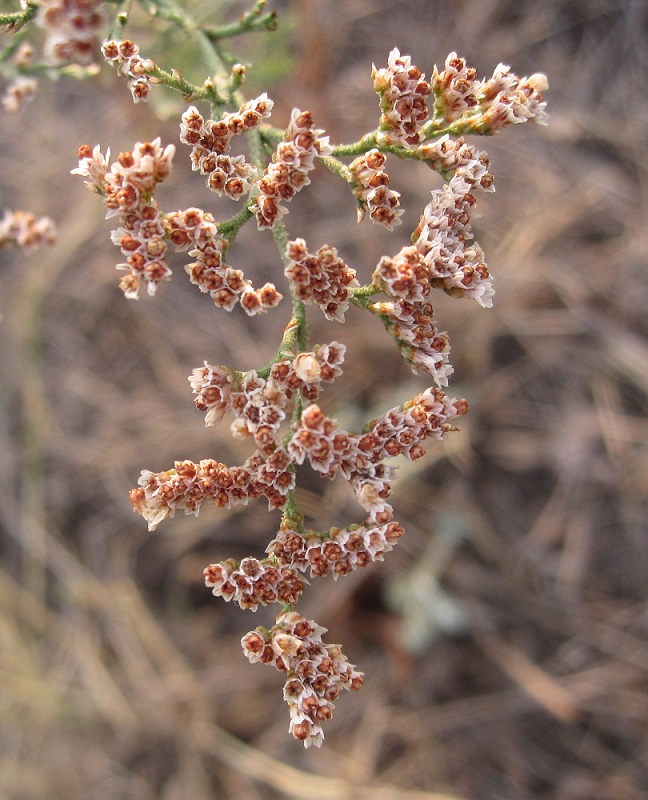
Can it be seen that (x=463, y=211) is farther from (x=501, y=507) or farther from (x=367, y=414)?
(x=501, y=507)

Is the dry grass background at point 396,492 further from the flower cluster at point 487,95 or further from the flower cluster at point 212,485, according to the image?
the flower cluster at point 487,95

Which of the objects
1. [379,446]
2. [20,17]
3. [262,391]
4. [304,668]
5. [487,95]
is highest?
[20,17]

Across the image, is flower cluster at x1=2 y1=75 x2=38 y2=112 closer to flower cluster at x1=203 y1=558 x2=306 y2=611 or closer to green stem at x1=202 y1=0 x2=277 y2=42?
green stem at x1=202 y1=0 x2=277 y2=42

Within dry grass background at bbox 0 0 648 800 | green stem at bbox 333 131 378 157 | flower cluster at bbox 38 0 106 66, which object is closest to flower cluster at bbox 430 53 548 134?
green stem at bbox 333 131 378 157

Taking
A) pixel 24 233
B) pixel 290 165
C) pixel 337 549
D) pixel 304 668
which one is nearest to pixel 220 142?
pixel 290 165

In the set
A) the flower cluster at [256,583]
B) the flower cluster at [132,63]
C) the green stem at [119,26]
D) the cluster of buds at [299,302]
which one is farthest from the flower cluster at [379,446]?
the green stem at [119,26]

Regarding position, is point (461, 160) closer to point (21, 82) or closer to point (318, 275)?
point (318, 275)

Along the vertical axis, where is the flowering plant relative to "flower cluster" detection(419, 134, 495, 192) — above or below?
below
